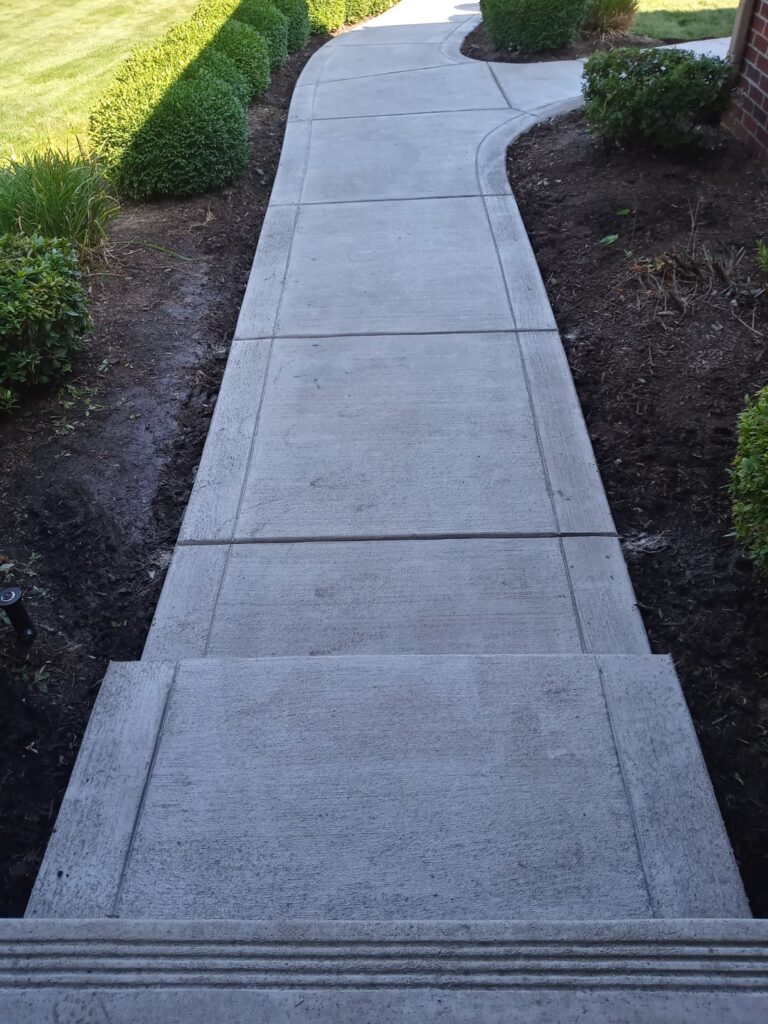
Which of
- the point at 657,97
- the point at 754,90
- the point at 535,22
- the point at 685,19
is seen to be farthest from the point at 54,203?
the point at 685,19

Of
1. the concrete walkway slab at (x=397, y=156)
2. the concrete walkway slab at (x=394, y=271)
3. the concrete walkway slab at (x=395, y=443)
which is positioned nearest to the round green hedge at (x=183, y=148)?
the concrete walkway slab at (x=397, y=156)

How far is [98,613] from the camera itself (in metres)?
3.38

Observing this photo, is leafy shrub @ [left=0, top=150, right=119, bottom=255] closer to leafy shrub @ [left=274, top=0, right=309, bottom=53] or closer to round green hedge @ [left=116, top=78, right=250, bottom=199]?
round green hedge @ [left=116, top=78, right=250, bottom=199]

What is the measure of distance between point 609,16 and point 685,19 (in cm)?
161

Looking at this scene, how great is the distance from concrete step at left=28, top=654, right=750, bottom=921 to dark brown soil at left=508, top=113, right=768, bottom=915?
0.23 meters

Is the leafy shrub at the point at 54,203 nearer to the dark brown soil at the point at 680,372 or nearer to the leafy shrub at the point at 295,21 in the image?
the dark brown soil at the point at 680,372

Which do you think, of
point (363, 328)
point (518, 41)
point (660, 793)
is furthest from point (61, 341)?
point (518, 41)

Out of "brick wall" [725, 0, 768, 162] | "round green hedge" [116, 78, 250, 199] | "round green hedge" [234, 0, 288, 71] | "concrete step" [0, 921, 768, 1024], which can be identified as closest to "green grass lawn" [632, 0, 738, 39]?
"round green hedge" [234, 0, 288, 71]

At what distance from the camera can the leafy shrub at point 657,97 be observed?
6.35m

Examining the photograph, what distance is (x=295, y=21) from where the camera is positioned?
36.4 ft

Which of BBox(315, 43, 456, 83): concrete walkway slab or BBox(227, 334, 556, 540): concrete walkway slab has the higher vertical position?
BBox(315, 43, 456, 83): concrete walkway slab

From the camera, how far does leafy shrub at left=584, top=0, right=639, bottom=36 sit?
10477 millimetres

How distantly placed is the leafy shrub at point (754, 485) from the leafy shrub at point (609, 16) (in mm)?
9374

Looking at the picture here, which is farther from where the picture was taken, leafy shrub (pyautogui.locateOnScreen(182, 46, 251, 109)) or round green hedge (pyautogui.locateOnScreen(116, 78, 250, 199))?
leafy shrub (pyautogui.locateOnScreen(182, 46, 251, 109))
